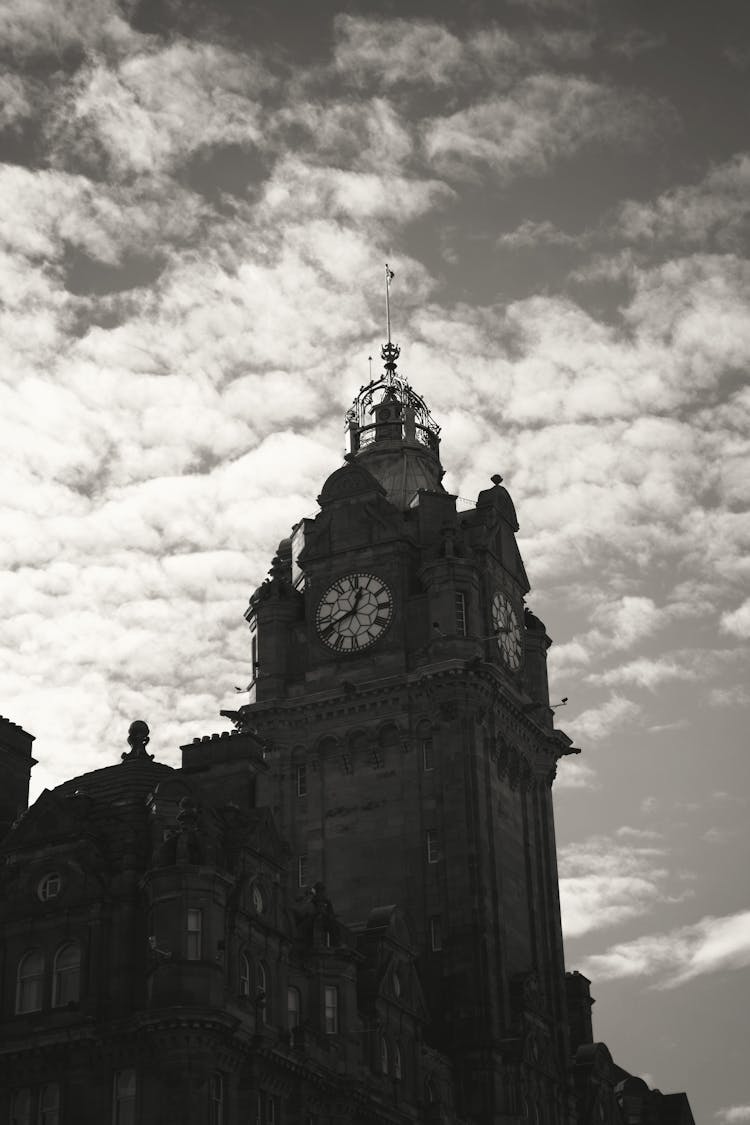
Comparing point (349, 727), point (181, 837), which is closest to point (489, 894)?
point (349, 727)

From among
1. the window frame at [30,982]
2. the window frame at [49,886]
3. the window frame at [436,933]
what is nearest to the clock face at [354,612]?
the window frame at [436,933]

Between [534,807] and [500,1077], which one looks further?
[534,807]

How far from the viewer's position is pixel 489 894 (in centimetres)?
9581

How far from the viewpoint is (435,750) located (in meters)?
99.1

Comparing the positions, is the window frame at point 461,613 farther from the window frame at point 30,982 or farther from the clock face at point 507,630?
the window frame at point 30,982

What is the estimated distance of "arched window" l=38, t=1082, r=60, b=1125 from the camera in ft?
223

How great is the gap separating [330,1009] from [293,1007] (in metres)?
2.27

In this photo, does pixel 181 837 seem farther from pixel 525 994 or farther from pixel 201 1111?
pixel 525 994

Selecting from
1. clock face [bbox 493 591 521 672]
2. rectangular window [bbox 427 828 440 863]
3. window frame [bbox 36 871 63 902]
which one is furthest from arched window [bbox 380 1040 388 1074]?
clock face [bbox 493 591 521 672]

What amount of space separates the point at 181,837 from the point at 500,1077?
94.4 feet

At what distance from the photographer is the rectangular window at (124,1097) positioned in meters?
66.9

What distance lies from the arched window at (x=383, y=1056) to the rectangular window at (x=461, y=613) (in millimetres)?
25918

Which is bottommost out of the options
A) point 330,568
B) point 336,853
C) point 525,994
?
point 525,994

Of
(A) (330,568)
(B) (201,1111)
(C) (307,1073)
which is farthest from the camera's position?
(A) (330,568)
